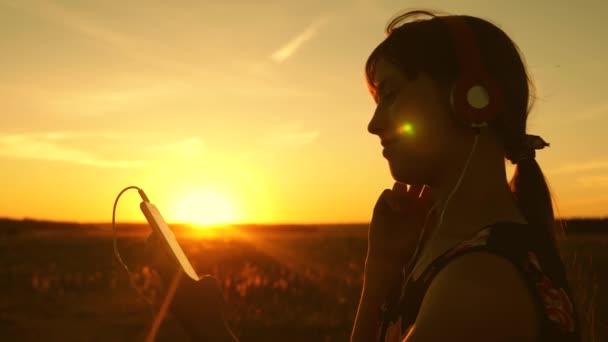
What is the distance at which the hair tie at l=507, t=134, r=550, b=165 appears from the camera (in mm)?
1881

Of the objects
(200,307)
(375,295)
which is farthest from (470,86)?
(200,307)

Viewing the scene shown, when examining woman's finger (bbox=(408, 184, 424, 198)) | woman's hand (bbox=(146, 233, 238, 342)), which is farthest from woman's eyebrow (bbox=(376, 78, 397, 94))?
woman's hand (bbox=(146, 233, 238, 342))

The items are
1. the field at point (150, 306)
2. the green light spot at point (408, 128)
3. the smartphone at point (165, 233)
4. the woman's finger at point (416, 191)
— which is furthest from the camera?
the field at point (150, 306)

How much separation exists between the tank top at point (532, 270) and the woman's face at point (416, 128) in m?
0.29

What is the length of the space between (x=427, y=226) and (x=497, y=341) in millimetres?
786

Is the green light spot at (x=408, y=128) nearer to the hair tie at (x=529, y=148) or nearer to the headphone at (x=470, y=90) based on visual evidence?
the headphone at (x=470, y=90)

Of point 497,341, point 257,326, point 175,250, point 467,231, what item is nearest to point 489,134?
point 467,231

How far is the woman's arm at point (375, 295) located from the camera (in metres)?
2.21

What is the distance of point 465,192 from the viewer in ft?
5.52

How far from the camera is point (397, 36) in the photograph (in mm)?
1873

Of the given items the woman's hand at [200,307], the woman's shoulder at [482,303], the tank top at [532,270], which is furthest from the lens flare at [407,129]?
the woman's hand at [200,307]

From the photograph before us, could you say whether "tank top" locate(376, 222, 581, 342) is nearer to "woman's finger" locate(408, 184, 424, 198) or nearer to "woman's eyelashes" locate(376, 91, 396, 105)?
"woman's eyelashes" locate(376, 91, 396, 105)

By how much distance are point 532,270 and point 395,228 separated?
34.8 inches

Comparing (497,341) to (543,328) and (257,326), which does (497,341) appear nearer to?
(543,328)
